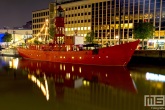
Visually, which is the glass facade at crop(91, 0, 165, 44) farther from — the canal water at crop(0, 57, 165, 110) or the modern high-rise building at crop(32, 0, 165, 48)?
the canal water at crop(0, 57, 165, 110)

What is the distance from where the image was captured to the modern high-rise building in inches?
3319

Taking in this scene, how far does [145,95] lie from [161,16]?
62.7 meters

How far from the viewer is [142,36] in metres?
73.1

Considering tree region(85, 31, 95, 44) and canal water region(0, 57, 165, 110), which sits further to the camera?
tree region(85, 31, 95, 44)

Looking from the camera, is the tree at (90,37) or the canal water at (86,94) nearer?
the canal water at (86,94)

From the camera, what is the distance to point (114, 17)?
96750mm

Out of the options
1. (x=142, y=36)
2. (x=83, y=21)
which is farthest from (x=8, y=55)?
(x=142, y=36)

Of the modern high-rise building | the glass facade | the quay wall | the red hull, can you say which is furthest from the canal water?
the glass facade

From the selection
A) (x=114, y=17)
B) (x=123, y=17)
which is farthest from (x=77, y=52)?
(x=114, y=17)

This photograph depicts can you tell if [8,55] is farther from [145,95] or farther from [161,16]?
[145,95]

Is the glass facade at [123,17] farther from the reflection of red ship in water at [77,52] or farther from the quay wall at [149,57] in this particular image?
the reflection of red ship in water at [77,52]

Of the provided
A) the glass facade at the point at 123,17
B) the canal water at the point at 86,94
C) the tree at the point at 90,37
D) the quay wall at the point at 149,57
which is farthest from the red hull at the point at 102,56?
the tree at the point at 90,37

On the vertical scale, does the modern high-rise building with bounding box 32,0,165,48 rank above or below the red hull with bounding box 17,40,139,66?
above

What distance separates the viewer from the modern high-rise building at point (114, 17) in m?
84.3
